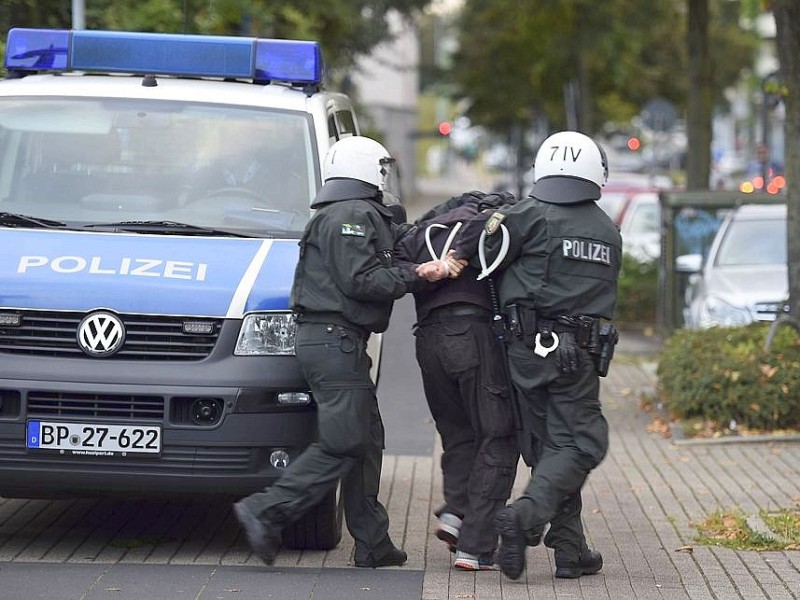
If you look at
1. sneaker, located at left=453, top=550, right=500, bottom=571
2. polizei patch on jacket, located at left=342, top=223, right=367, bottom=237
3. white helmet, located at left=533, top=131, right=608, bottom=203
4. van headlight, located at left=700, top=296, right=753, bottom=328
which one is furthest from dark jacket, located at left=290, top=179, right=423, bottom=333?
van headlight, located at left=700, top=296, right=753, bottom=328

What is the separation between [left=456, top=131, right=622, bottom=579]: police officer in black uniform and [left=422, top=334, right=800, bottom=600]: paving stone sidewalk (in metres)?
0.35

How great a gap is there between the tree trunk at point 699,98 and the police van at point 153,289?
11691mm

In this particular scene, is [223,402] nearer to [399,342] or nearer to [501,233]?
[501,233]

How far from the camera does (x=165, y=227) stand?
691 cm

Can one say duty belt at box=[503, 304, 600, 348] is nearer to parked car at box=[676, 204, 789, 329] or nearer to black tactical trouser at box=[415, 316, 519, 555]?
black tactical trouser at box=[415, 316, 519, 555]

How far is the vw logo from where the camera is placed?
6297mm

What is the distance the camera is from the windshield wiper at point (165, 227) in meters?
6.90

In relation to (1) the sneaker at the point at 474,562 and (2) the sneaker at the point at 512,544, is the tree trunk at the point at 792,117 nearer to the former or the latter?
(1) the sneaker at the point at 474,562

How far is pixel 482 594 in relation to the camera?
619cm

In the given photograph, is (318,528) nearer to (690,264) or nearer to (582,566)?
(582,566)

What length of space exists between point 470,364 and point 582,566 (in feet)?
3.11

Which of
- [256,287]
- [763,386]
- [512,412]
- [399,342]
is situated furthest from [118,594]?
[399,342]

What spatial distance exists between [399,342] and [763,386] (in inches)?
240

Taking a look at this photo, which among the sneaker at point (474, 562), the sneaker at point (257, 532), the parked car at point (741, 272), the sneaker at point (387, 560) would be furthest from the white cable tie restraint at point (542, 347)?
the parked car at point (741, 272)
